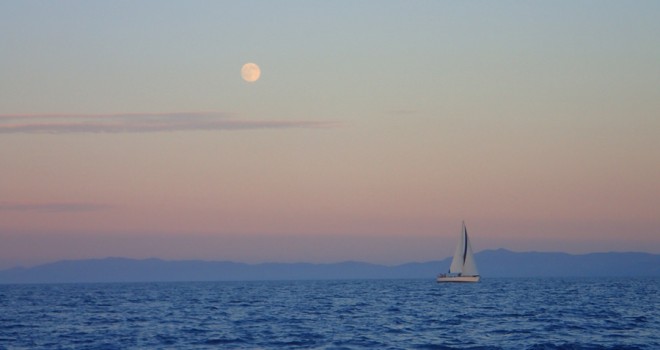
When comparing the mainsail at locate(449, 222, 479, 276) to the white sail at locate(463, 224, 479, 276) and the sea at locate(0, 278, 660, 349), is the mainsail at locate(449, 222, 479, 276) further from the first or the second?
the sea at locate(0, 278, 660, 349)

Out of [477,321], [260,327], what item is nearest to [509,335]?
[477,321]

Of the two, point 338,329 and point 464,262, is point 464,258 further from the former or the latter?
point 338,329

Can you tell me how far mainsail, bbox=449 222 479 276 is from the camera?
601 ft

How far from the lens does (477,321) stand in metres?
68.9

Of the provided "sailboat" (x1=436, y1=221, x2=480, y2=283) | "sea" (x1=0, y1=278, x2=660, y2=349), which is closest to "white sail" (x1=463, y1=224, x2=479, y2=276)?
"sailboat" (x1=436, y1=221, x2=480, y2=283)

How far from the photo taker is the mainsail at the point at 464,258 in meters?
183

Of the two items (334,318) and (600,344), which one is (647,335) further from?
(334,318)

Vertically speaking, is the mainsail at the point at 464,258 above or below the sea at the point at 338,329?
above

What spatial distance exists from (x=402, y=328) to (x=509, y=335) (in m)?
8.31

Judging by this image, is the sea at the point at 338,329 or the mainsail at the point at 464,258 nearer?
the sea at the point at 338,329

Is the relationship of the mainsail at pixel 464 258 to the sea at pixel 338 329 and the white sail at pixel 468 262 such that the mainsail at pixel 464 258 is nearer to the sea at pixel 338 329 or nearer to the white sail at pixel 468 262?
the white sail at pixel 468 262

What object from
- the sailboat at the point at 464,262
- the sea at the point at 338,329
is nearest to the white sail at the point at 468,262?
the sailboat at the point at 464,262

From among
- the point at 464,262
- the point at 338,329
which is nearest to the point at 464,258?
the point at 464,262

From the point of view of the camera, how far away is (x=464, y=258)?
184 m
